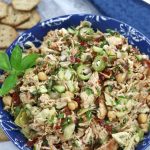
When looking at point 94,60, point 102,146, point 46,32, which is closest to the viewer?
point 102,146

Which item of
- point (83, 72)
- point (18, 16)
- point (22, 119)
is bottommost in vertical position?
point (22, 119)

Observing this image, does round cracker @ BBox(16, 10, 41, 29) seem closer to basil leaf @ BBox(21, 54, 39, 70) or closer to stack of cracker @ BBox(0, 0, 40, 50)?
stack of cracker @ BBox(0, 0, 40, 50)

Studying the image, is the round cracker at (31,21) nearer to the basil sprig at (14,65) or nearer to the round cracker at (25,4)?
the round cracker at (25,4)

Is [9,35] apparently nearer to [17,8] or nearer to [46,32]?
[17,8]

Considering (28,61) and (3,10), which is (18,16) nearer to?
(3,10)

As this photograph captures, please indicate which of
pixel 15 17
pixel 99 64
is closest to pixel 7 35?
pixel 15 17

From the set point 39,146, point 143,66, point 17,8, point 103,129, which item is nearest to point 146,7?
point 143,66

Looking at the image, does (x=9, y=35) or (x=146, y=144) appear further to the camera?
(x=9, y=35)
